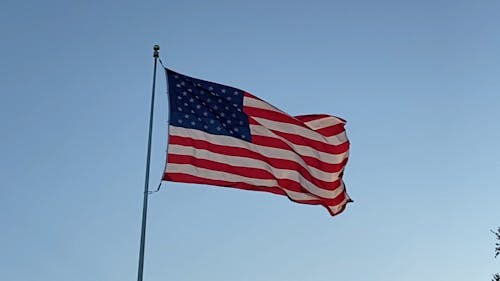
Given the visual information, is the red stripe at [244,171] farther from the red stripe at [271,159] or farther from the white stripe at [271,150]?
the white stripe at [271,150]

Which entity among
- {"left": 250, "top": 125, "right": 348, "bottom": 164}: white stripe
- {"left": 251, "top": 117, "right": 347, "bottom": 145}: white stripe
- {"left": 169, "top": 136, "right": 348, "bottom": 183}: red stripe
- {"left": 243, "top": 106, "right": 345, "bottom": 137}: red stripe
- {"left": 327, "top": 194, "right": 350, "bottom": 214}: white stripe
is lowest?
{"left": 327, "top": 194, "right": 350, "bottom": 214}: white stripe

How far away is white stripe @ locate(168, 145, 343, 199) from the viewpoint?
20953 millimetres

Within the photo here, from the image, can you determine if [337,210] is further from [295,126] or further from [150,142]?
[150,142]

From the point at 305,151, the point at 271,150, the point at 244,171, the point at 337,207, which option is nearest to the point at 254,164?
the point at 244,171

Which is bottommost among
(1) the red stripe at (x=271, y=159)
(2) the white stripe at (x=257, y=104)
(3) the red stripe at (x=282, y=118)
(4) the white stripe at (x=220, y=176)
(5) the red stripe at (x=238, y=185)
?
(5) the red stripe at (x=238, y=185)

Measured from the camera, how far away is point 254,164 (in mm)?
21984

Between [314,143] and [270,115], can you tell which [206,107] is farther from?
[314,143]

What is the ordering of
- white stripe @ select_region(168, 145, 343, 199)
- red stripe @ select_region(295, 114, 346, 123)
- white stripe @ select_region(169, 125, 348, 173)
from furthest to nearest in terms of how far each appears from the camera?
red stripe @ select_region(295, 114, 346, 123), white stripe @ select_region(169, 125, 348, 173), white stripe @ select_region(168, 145, 343, 199)

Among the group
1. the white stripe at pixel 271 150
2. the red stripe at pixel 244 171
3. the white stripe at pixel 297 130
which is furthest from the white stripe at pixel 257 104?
the red stripe at pixel 244 171

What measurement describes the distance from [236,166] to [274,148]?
1.50m

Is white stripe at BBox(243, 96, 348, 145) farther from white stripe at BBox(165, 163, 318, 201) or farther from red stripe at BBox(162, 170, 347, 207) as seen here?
white stripe at BBox(165, 163, 318, 201)

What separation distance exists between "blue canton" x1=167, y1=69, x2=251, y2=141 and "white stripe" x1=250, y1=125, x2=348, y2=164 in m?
0.31

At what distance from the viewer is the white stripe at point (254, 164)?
68.7 feet

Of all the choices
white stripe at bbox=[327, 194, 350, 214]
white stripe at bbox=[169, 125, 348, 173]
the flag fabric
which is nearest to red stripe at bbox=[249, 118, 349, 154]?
the flag fabric
